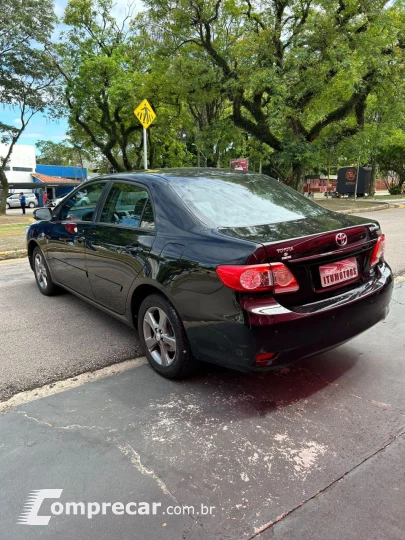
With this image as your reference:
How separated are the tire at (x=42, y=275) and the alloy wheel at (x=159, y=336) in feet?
8.00

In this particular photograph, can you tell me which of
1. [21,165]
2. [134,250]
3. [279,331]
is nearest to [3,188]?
[134,250]

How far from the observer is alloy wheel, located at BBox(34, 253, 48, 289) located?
5406 millimetres

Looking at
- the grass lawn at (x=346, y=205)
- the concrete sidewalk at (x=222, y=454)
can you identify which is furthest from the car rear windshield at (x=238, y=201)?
the grass lawn at (x=346, y=205)

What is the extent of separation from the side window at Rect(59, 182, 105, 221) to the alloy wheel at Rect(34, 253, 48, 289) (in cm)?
87

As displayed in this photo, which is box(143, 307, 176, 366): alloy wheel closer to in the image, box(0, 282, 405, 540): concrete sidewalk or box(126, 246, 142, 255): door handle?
box(0, 282, 405, 540): concrete sidewalk

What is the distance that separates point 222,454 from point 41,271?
402 cm

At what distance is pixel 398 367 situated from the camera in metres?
3.46

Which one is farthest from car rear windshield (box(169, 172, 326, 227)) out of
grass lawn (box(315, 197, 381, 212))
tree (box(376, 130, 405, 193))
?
tree (box(376, 130, 405, 193))

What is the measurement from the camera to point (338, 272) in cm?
292

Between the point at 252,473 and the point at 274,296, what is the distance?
3.36 feet

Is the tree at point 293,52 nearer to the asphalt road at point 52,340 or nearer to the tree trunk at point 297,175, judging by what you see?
the tree trunk at point 297,175

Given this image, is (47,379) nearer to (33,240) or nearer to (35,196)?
(33,240)

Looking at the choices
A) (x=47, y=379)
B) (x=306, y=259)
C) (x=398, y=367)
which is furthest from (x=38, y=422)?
(x=398, y=367)

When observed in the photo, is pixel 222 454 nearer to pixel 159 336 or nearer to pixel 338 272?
pixel 159 336
